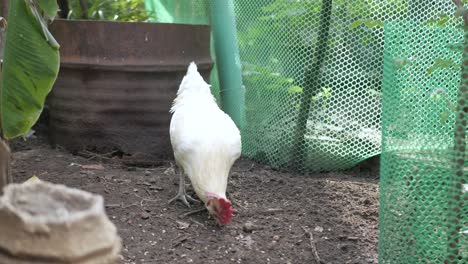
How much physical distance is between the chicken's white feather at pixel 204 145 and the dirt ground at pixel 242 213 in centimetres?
23

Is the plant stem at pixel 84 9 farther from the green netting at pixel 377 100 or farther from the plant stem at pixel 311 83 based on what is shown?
the plant stem at pixel 311 83

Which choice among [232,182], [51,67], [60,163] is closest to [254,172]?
[232,182]

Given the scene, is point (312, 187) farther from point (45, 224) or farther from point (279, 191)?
point (45, 224)

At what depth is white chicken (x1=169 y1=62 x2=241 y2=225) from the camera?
2.79 metres

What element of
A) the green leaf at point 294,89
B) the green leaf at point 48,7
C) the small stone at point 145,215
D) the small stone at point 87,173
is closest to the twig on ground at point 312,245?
the small stone at point 145,215

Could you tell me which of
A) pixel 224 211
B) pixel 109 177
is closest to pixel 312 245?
pixel 224 211

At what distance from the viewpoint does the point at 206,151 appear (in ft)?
9.46

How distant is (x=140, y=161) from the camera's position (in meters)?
3.86

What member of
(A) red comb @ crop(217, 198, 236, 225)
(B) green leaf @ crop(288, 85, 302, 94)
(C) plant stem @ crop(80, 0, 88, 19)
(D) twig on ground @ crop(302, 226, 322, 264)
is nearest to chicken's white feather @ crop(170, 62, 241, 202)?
(A) red comb @ crop(217, 198, 236, 225)

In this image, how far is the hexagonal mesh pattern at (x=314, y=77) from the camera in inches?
131

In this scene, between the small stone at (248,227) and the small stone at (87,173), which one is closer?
the small stone at (248,227)

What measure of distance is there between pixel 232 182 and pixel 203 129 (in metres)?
0.64

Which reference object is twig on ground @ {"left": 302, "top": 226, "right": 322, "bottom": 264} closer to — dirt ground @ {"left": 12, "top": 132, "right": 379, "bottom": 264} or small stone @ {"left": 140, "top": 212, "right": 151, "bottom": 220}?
dirt ground @ {"left": 12, "top": 132, "right": 379, "bottom": 264}

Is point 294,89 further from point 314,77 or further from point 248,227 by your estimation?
point 248,227
